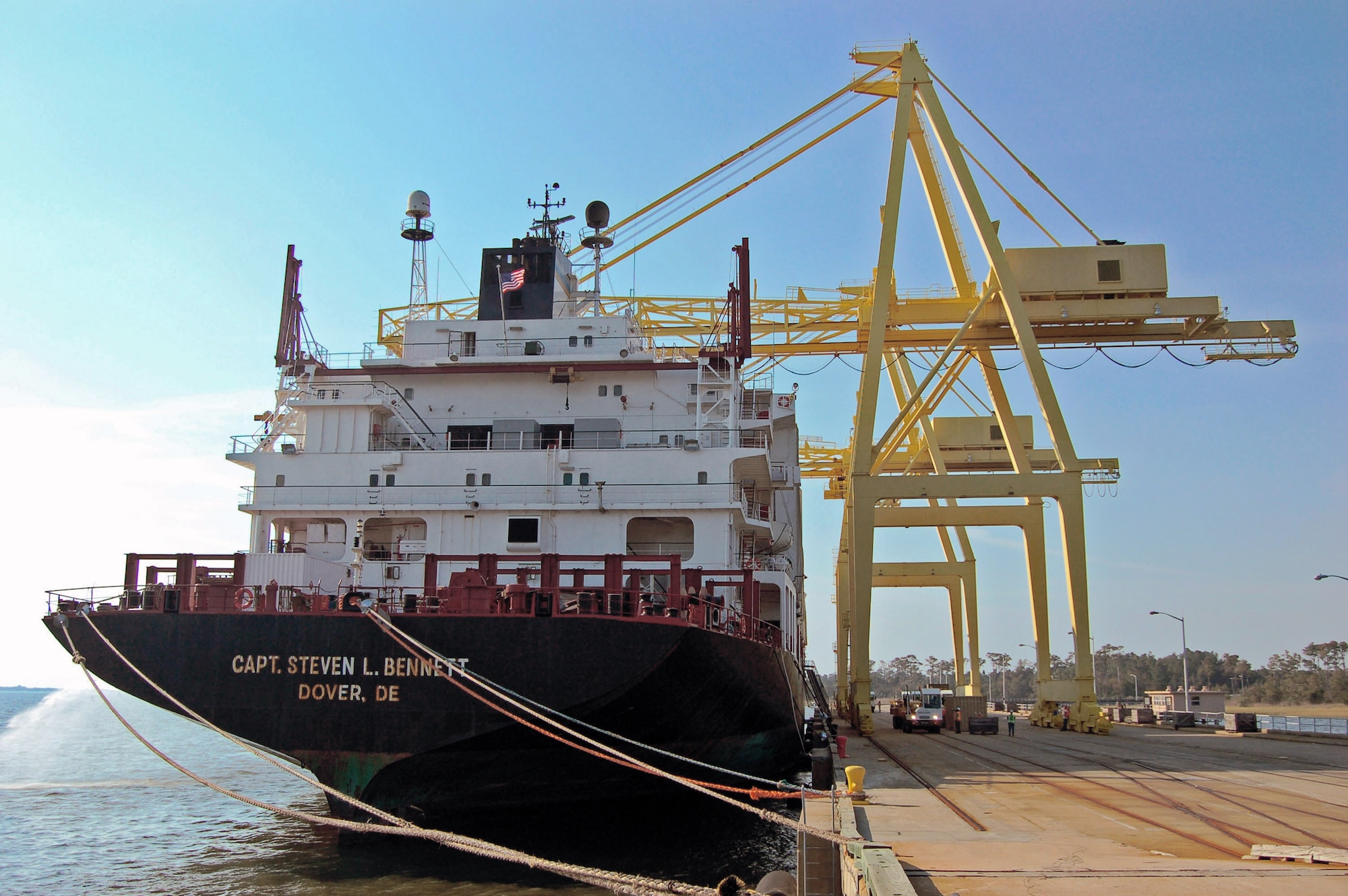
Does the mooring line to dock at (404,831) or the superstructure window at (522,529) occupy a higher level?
the superstructure window at (522,529)

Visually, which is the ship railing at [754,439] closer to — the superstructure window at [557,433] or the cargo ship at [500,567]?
the cargo ship at [500,567]

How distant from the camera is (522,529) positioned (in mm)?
19141

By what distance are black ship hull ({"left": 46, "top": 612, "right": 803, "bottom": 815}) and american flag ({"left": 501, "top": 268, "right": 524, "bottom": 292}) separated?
11.2 m

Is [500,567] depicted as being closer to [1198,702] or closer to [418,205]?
[418,205]

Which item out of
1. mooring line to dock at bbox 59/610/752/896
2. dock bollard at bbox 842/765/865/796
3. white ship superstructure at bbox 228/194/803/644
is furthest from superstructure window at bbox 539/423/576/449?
dock bollard at bbox 842/765/865/796

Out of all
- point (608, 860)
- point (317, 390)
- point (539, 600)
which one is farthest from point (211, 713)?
point (317, 390)

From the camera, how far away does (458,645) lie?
1430 cm

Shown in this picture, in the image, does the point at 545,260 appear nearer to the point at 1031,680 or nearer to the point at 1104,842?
the point at 1104,842

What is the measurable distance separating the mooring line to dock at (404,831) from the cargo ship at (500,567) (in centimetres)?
19

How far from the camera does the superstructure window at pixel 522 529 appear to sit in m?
19.1

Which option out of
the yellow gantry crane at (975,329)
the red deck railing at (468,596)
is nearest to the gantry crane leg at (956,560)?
the yellow gantry crane at (975,329)

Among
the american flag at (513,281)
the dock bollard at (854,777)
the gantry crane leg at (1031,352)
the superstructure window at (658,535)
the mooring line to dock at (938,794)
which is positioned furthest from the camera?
the gantry crane leg at (1031,352)

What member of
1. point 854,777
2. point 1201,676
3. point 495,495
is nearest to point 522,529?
point 495,495

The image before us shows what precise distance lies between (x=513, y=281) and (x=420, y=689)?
475 inches
